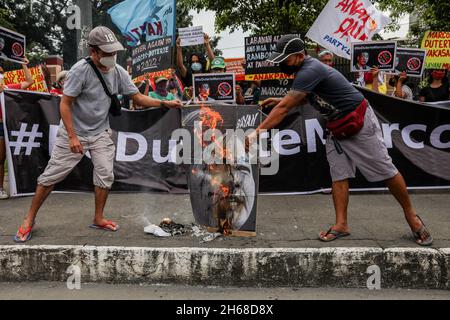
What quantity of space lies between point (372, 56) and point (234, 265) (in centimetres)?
411

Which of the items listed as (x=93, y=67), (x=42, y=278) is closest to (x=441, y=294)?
(x=42, y=278)

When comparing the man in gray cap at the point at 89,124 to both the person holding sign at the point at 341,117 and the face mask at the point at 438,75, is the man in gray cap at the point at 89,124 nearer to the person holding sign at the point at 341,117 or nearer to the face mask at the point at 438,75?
the person holding sign at the point at 341,117

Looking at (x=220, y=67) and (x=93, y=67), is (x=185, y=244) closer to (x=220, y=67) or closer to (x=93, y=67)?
(x=93, y=67)

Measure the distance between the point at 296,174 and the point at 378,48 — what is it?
2.20m

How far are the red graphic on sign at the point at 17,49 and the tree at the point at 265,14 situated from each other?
1069 centimetres

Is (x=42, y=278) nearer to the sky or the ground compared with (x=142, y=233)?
nearer to the ground

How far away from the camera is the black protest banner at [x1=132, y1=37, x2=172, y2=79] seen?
6562 millimetres

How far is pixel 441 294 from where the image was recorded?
132 inches

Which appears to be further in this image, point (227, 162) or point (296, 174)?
point (296, 174)

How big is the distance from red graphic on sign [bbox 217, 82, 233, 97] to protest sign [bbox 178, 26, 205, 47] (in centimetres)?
145

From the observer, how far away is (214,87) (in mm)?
6410

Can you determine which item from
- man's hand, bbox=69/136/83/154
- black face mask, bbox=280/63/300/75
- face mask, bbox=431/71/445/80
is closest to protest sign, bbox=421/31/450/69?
face mask, bbox=431/71/445/80

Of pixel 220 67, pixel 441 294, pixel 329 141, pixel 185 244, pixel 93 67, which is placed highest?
pixel 220 67

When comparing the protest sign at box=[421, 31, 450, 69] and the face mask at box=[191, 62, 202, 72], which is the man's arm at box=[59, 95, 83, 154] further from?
the protest sign at box=[421, 31, 450, 69]
